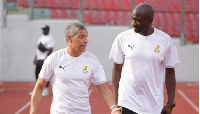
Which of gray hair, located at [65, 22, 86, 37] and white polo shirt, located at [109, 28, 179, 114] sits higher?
gray hair, located at [65, 22, 86, 37]

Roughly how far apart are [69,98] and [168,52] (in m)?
1.25

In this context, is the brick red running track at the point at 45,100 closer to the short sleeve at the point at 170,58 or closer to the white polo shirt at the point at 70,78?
the short sleeve at the point at 170,58

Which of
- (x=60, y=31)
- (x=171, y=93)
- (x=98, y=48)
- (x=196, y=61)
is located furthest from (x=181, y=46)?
(x=171, y=93)

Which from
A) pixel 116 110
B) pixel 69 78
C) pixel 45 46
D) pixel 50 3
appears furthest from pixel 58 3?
pixel 116 110

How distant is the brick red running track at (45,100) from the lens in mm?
12019

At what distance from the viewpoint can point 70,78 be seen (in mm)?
5184

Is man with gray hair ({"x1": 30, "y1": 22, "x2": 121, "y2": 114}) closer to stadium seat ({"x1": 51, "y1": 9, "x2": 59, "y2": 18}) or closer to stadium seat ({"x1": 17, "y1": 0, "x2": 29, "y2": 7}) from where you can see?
stadium seat ({"x1": 17, "y1": 0, "x2": 29, "y2": 7})

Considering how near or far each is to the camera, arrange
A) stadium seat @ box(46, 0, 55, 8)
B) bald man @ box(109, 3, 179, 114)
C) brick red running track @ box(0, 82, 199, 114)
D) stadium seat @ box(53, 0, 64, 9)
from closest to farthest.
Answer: bald man @ box(109, 3, 179, 114), brick red running track @ box(0, 82, 199, 114), stadium seat @ box(46, 0, 55, 8), stadium seat @ box(53, 0, 64, 9)

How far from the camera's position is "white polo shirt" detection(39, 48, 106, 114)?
5180 millimetres

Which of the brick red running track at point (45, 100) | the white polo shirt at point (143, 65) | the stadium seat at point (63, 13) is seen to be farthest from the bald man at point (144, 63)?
the stadium seat at point (63, 13)

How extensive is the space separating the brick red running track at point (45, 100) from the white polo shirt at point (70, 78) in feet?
21.1

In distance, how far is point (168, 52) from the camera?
217 inches

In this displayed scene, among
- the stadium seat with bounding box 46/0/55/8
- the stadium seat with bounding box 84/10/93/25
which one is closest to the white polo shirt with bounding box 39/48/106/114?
the stadium seat with bounding box 84/10/93/25

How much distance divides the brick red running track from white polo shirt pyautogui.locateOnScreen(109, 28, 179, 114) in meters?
6.18
